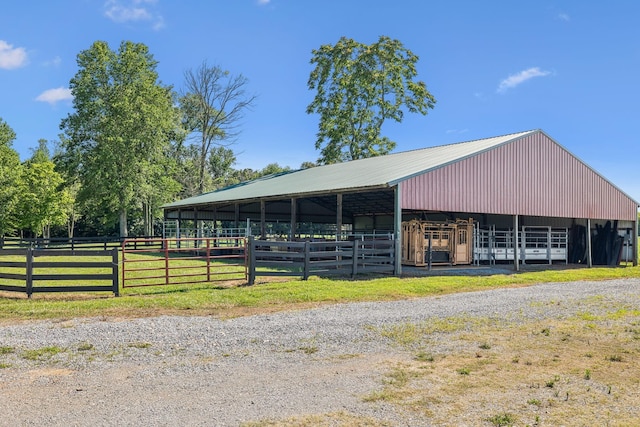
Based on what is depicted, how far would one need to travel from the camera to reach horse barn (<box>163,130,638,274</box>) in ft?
61.5

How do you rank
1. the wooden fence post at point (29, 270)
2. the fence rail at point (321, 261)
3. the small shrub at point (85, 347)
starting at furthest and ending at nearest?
the fence rail at point (321, 261)
the wooden fence post at point (29, 270)
the small shrub at point (85, 347)

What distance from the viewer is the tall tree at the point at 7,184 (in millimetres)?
37531

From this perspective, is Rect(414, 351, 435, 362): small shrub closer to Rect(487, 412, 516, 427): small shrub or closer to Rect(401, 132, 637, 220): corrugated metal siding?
Rect(487, 412, 516, 427): small shrub

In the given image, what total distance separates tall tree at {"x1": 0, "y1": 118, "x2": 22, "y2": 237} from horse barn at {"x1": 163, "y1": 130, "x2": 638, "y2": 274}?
1575cm

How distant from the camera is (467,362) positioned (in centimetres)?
648

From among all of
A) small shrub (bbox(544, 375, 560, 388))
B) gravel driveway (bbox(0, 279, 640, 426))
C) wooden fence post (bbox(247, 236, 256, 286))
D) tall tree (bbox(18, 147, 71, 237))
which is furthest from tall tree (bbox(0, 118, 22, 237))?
small shrub (bbox(544, 375, 560, 388))

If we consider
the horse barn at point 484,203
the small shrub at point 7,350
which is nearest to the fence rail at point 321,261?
the horse barn at point 484,203

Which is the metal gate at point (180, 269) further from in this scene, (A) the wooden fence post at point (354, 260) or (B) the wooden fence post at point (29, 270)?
(A) the wooden fence post at point (354, 260)

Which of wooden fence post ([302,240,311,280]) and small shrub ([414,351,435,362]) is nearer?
small shrub ([414,351,435,362])

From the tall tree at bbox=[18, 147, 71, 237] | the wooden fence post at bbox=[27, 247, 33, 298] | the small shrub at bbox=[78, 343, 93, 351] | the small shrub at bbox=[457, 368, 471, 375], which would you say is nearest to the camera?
the small shrub at bbox=[457, 368, 471, 375]

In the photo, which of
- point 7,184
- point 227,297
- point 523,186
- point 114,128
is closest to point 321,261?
point 227,297

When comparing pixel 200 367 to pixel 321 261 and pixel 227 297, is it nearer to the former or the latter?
pixel 227 297

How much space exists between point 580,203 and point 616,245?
4.58m

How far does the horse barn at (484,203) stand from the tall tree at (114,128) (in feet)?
32.9
